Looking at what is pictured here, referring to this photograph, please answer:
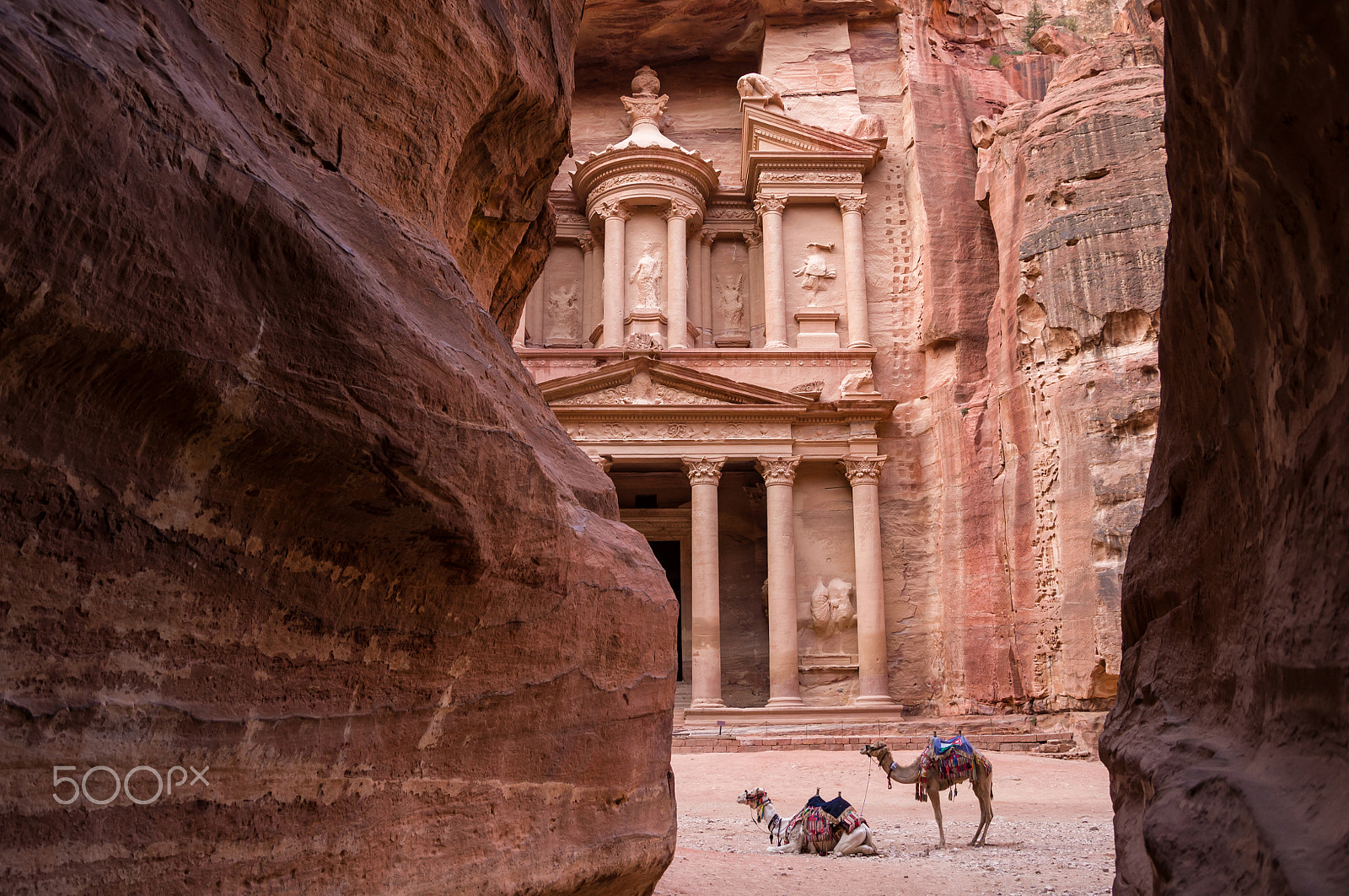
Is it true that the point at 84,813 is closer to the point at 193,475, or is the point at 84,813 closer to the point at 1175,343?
the point at 193,475

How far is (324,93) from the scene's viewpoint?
3283 millimetres

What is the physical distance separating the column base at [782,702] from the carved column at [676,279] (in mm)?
8451

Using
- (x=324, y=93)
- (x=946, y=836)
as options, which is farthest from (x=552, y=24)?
(x=946, y=836)

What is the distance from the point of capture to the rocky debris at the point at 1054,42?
26938 mm

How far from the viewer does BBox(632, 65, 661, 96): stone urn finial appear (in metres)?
26.9

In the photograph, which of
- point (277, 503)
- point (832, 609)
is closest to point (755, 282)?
point (832, 609)

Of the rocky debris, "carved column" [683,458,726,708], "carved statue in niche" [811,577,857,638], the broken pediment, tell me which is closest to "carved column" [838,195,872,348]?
the broken pediment

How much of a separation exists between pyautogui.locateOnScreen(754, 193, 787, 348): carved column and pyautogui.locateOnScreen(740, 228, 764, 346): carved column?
4.03 feet

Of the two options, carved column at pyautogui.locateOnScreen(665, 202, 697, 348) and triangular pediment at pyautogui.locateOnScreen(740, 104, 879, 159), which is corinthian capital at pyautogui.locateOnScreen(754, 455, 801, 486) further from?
triangular pediment at pyautogui.locateOnScreen(740, 104, 879, 159)

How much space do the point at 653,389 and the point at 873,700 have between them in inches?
306

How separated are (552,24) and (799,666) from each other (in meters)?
18.2

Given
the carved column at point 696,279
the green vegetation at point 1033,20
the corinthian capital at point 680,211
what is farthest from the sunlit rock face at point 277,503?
the green vegetation at point 1033,20

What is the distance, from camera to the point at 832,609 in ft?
71.2

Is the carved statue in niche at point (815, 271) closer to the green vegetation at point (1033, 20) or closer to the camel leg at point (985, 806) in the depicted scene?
the green vegetation at point (1033, 20)
